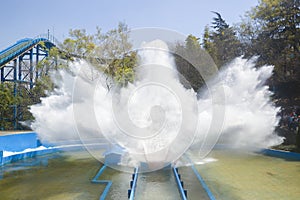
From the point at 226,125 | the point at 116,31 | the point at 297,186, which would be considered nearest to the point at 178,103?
the point at 297,186

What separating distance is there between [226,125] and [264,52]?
9559 mm

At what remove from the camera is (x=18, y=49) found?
21.7 m

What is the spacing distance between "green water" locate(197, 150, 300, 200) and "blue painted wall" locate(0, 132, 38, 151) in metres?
7.80

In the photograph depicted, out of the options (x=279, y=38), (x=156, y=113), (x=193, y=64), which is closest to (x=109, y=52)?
(x=193, y=64)

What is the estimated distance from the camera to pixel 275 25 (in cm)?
2039

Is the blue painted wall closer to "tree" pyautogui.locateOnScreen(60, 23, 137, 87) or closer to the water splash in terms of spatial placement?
the water splash

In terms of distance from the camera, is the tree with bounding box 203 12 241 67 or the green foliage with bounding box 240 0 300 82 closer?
the green foliage with bounding box 240 0 300 82

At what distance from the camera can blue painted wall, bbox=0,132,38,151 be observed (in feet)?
37.6

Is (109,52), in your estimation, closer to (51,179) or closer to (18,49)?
(18,49)

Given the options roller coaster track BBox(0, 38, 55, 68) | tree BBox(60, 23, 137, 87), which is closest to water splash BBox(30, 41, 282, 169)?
tree BBox(60, 23, 137, 87)

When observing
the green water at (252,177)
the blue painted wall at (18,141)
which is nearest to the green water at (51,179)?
the blue painted wall at (18,141)

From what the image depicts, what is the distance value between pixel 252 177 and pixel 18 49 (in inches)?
781

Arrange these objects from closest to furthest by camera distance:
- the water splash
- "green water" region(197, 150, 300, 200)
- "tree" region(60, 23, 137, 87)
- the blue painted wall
Answer: "green water" region(197, 150, 300, 200), the water splash, the blue painted wall, "tree" region(60, 23, 137, 87)

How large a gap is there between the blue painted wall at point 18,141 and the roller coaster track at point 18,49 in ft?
29.7
